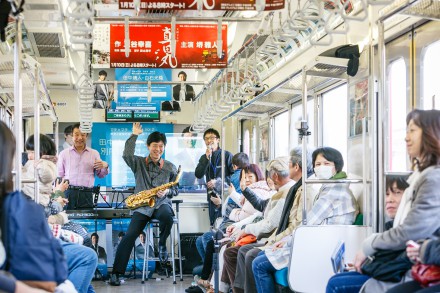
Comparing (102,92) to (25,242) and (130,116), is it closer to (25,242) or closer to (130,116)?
(130,116)

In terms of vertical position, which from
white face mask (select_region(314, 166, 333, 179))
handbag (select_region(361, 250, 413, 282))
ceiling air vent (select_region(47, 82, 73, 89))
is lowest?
handbag (select_region(361, 250, 413, 282))

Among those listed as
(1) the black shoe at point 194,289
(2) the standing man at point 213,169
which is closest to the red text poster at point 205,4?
(1) the black shoe at point 194,289

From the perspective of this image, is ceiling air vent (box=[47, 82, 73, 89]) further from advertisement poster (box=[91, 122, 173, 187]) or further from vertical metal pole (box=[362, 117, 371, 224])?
vertical metal pole (box=[362, 117, 371, 224])

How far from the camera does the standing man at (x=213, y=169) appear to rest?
11.3m

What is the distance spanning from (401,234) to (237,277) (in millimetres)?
3679

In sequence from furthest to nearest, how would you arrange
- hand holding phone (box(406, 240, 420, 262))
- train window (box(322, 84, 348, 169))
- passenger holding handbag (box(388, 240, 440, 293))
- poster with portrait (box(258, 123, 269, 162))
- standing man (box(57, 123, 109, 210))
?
standing man (box(57, 123, 109, 210)), poster with portrait (box(258, 123, 269, 162)), train window (box(322, 84, 348, 169)), hand holding phone (box(406, 240, 420, 262)), passenger holding handbag (box(388, 240, 440, 293))

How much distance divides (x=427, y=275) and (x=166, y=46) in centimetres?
632

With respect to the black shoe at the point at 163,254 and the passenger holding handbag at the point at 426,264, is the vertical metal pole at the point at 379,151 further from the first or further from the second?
the black shoe at the point at 163,254

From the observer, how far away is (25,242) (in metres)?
2.92

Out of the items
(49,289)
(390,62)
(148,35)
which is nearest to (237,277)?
(390,62)

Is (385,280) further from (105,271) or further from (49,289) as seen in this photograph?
(105,271)

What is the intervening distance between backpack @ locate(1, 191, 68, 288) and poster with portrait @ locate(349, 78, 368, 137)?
3.46m

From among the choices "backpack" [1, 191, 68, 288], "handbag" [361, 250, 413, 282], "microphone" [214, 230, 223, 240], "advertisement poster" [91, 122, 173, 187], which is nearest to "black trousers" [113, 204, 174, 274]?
"microphone" [214, 230, 223, 240]

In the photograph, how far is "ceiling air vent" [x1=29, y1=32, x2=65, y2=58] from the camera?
454 inches
